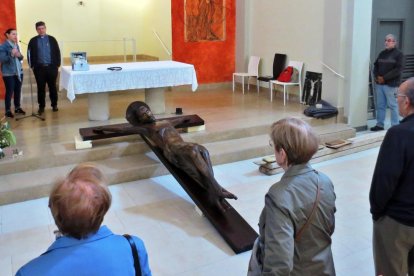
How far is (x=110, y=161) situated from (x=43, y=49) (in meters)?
2.57

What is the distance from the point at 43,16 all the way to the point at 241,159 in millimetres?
7192

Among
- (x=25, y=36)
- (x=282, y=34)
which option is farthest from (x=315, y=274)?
(x=25, y=36)

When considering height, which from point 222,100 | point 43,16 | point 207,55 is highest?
point 43,16

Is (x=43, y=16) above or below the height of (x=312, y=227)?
above

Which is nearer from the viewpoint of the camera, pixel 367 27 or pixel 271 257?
pixel 271 257

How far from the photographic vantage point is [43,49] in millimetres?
7117

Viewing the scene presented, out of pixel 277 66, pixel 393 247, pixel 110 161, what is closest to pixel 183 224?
pixel 110 161

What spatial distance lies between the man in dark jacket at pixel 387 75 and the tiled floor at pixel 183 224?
1.90 m

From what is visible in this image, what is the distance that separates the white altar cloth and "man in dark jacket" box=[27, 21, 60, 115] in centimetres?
57

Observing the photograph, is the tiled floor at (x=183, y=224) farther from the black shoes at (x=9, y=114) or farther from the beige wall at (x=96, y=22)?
the beige wall at (x=96, y=22)

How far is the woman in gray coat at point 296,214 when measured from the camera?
67.9 inches

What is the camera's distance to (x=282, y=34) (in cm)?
888

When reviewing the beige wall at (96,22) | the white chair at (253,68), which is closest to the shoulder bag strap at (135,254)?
the white chair at (253,68)

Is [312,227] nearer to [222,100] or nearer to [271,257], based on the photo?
[271,257]
